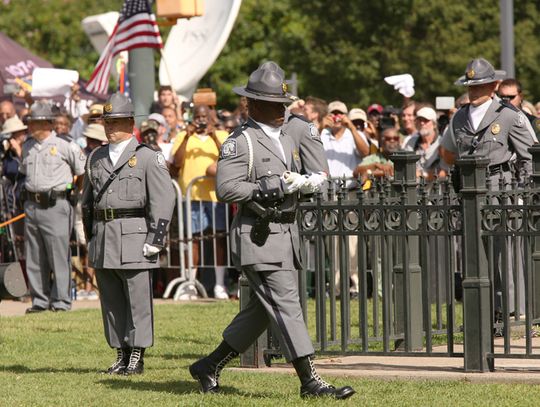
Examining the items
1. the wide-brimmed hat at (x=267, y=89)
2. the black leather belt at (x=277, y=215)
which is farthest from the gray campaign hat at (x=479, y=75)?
the black leather belt at (x=277, y=215)

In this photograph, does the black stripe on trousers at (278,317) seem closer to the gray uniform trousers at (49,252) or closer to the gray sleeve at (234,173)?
the gray sleeve at (234,173)

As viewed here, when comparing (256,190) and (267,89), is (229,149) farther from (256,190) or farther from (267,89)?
(267,89)

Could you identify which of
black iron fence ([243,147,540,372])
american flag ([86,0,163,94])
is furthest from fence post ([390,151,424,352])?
american flag ([86,0,163,94])

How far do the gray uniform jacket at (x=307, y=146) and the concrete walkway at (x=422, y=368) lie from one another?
1472mm

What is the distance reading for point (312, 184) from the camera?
9.81 metres

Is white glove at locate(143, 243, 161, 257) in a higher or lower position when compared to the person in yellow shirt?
lower

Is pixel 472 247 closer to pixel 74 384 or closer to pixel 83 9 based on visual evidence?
pixel 74 384

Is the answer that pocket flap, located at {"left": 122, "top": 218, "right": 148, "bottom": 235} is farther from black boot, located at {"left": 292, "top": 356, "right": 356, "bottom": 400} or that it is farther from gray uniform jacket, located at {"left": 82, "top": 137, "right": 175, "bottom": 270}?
black boot, located at {"left": 292, "top": 356, "right": 356, "bottom": 400}

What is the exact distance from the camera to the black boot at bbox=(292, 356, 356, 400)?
976 cm

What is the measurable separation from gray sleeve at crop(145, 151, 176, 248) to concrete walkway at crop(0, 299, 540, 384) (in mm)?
1105

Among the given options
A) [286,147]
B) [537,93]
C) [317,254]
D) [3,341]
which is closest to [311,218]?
[317,254]

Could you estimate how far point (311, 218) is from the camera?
11117 millimetres

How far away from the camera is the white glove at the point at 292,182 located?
976 cm

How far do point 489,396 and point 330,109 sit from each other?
8139 mm
